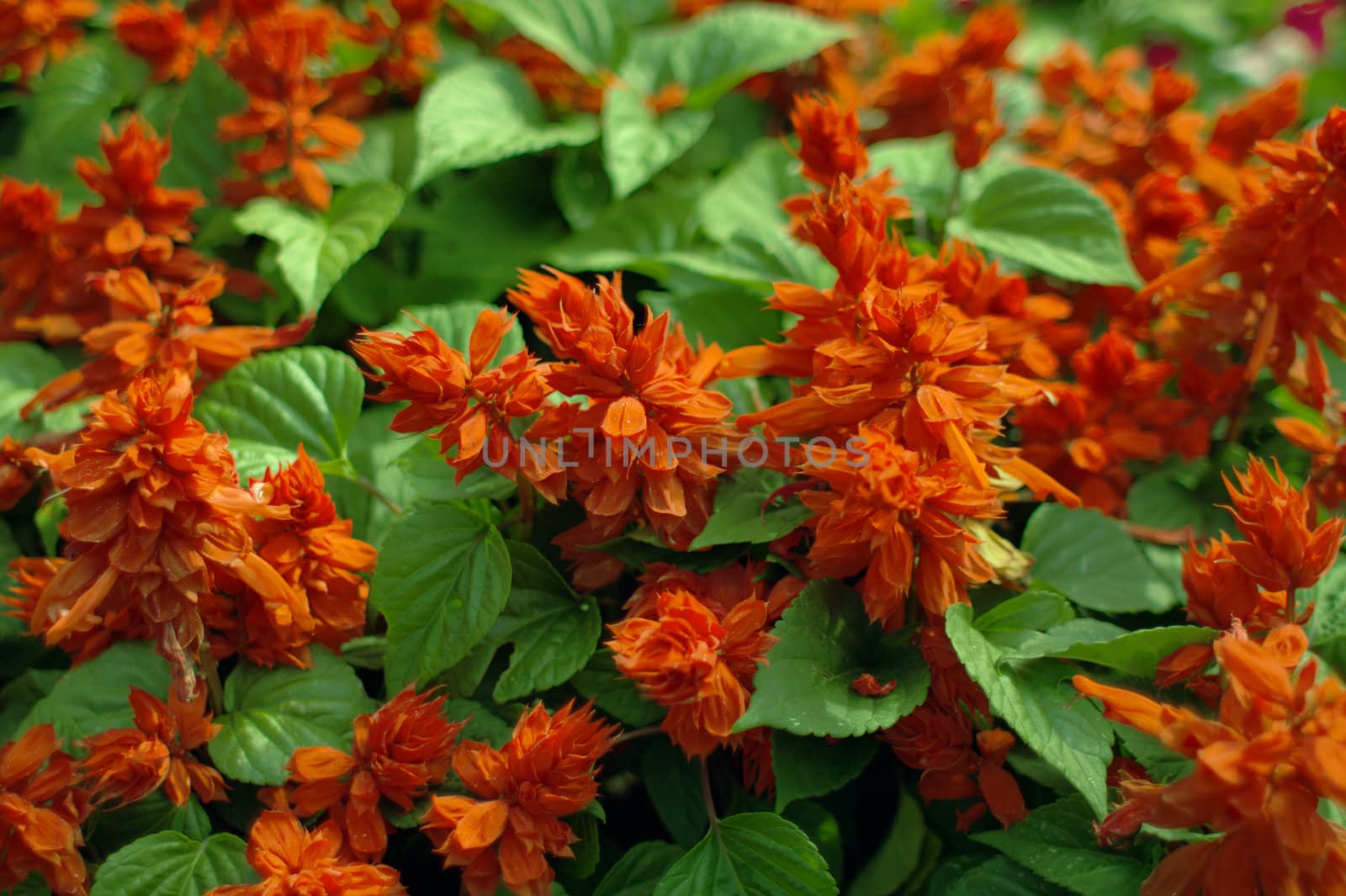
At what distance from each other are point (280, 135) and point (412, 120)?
318mm

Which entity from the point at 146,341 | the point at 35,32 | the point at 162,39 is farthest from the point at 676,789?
the point at 35,32

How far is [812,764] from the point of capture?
0.82m

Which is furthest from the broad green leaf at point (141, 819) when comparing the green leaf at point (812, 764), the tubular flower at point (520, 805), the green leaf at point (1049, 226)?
the green leaf at point (1049, 226)

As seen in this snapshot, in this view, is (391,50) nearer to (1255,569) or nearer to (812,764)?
(812,764)

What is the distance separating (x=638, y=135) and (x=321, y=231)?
0.42m

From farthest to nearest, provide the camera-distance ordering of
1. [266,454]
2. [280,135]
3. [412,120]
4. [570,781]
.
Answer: [412,120], [280,135], [266,454], [570,781]

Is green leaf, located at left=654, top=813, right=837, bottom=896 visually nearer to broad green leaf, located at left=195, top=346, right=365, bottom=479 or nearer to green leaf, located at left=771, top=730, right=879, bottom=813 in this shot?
green leaf, located at left=771, top=730, right=879, bottom=813

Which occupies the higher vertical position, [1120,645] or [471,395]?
[471,395]

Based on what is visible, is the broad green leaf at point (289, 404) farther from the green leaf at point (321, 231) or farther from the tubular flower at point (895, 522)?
the tubular flower at point (895, 522)

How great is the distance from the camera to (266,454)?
0.98 metres

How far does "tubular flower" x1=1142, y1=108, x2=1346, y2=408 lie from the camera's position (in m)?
0.87

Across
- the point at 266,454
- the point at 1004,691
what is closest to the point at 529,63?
the point at 266,454

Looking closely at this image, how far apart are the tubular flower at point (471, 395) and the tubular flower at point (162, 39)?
820 mm

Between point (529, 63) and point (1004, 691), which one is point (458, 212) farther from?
point (1004, 691)
